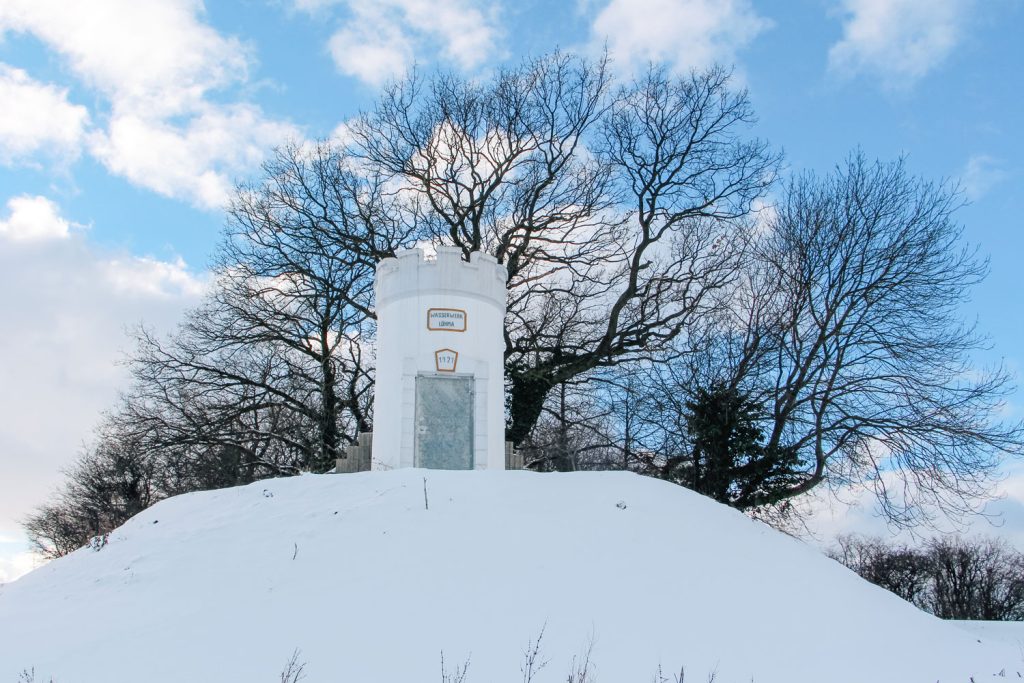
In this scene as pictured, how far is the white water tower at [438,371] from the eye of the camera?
14727mm

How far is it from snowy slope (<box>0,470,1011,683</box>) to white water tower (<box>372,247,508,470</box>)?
2356mm

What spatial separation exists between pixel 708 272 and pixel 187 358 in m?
13.7

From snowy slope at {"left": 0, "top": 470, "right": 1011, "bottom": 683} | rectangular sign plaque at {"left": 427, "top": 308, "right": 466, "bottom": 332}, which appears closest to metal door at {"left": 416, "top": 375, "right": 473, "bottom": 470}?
rectangular sign plaque at {"left": 427, "top": 308, "right": 466, "bottom": 332}

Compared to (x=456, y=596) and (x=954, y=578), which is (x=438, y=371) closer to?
(x=456, y=596)

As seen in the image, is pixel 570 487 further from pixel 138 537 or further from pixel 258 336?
pixel 258 336

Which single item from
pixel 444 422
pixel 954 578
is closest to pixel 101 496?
pixel 444 422

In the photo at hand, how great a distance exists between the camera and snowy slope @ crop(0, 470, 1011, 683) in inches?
318

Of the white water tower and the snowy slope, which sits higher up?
the white water tower

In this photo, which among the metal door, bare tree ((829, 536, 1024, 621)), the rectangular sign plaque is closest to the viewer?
the metal door

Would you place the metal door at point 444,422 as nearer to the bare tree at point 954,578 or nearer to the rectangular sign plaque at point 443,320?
the rectangular sign plaque at point 443,320

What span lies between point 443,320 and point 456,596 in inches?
259

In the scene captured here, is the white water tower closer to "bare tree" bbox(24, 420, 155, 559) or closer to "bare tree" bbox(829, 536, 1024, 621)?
"bare tree" bbox(24, 420, 155, 559)

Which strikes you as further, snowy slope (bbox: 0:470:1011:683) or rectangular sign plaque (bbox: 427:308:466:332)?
rectangular sign plaque (bbox: 427:308:466:332)

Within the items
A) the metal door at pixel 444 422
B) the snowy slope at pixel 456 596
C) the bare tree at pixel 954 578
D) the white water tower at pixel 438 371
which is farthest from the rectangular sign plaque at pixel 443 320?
the bare tree at pixel 954 578
